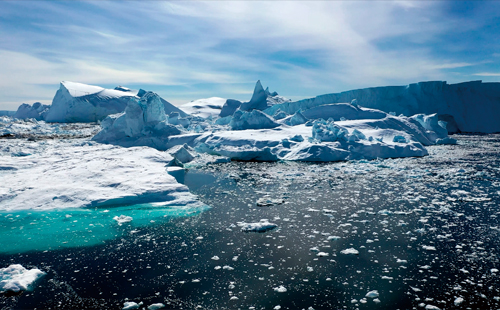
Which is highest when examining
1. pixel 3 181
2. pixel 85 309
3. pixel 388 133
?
pixel 388 133

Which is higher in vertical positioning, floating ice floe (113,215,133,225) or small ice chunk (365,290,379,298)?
floating ice floe (113,215,133,225)

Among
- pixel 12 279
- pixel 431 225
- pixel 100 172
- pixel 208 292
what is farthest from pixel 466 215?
pixel 100 172

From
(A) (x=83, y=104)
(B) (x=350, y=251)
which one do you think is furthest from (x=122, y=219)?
(A) (x=83, y=104)

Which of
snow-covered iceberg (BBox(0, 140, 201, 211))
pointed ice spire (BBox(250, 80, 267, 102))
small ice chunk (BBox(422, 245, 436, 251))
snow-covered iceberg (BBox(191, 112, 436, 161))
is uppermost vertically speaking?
pointed ice spire (BBox(250, 80, 267, 102))

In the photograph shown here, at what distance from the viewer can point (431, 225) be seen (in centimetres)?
523

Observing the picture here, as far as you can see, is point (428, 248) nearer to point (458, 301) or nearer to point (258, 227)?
point (458, 301)

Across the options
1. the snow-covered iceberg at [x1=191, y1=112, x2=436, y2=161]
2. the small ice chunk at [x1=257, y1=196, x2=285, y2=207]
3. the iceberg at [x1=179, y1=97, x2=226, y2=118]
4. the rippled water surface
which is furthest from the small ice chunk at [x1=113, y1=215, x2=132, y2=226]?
the iceberg at [x1=179, y1=97, x2=226, y2=118]

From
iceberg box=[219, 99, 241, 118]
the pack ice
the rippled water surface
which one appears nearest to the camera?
the rippled water surface

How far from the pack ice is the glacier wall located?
7025 millimetres

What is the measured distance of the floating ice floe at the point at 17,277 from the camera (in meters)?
3.47

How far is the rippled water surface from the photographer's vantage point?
3.32 metres

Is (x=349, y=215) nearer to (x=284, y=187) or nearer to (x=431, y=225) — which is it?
(x=431, y=225)

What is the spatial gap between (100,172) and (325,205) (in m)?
5.06

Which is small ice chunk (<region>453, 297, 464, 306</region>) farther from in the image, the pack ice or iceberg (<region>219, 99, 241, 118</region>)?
iceberg (<region>219, 99, 241, 118</region>)
